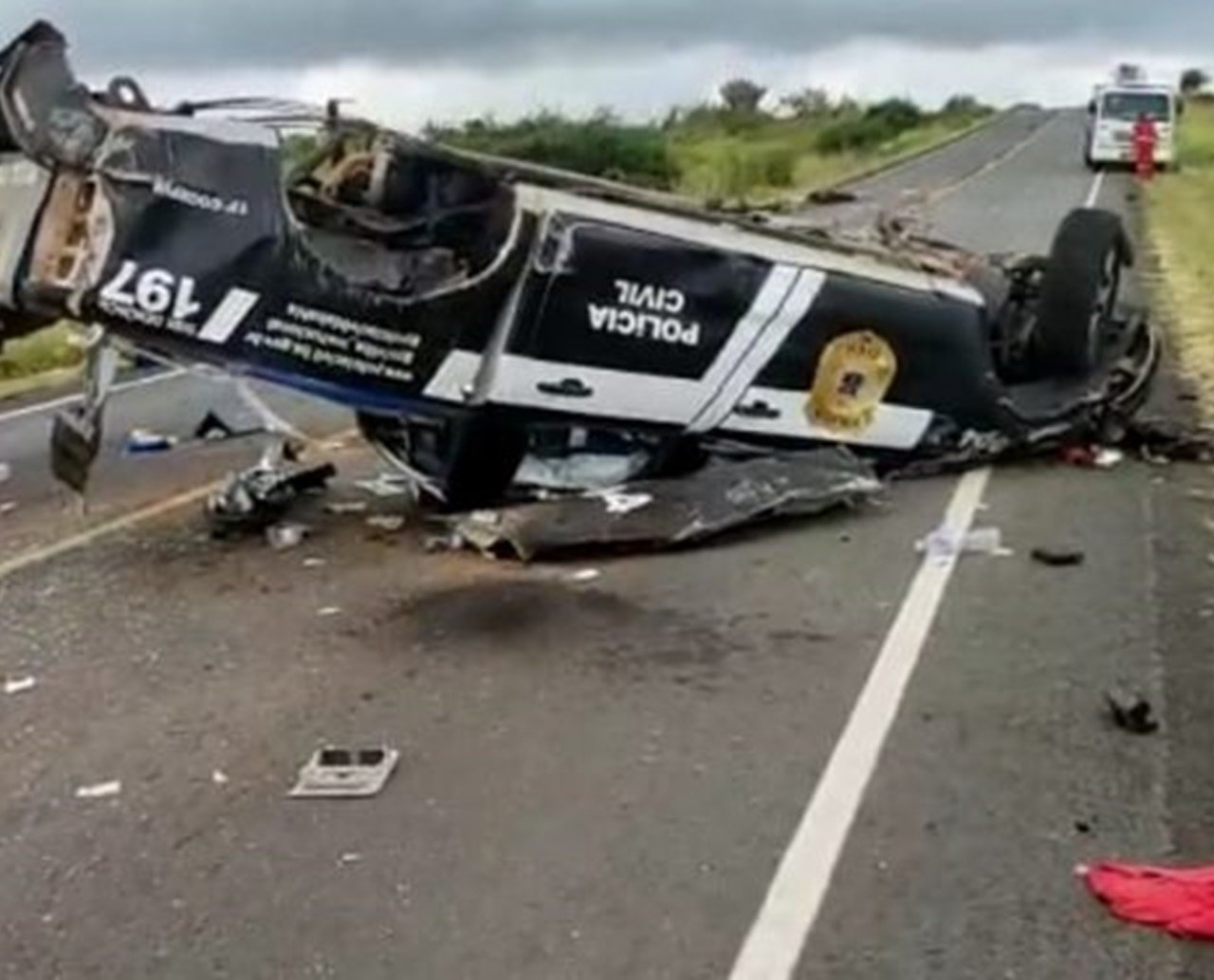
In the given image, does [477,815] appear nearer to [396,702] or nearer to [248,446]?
[396,702]

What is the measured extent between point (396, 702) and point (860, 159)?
55604 millimetres

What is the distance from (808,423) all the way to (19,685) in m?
4.00

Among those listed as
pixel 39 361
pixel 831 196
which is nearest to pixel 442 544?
pixel 39 361

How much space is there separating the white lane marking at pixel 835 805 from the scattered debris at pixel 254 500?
298cm

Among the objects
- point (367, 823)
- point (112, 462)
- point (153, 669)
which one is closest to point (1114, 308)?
point (112, 462)

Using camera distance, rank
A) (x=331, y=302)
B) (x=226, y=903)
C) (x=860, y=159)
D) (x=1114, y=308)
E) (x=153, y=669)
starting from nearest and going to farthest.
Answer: (x=226, y=903)
(x=153, y=669)
(x=331, y=302)
(x=1114, y=308)
(x=860, y=159)

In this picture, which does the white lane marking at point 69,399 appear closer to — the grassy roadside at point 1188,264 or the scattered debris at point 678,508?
the scattered debris at point 678,508

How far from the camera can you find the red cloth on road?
4449mm

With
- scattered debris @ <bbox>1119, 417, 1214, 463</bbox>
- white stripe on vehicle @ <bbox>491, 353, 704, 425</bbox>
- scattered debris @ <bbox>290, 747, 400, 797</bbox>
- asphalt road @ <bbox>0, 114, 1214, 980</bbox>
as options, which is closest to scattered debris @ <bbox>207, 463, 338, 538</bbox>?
asphalt road @ <bbox>0, 114, 1214, 980</bbox>

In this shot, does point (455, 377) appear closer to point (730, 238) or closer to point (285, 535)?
point (285, 535)

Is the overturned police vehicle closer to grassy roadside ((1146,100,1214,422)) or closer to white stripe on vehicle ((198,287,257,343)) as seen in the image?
white stripe on vehicle ((198,287,257,343))

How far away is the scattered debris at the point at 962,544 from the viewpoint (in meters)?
8.32

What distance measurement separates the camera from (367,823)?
17.1 ft

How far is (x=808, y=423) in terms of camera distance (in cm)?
939
